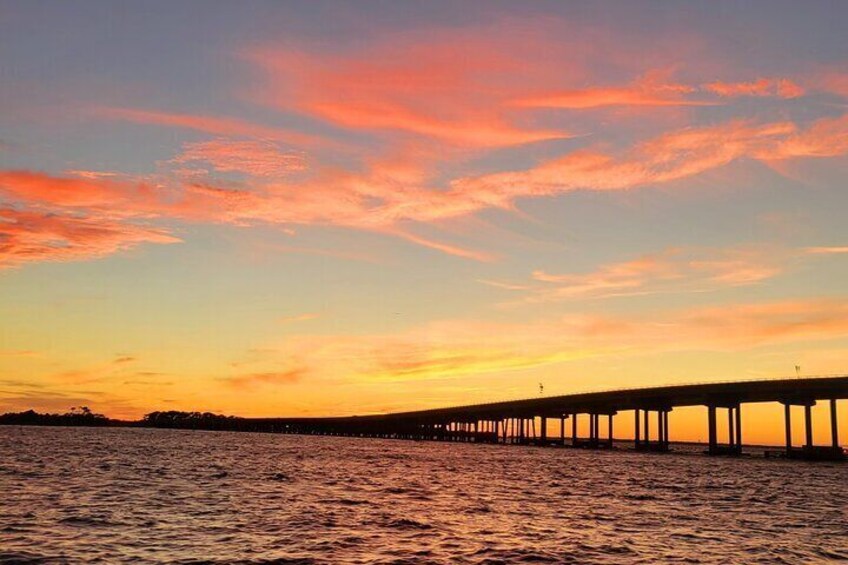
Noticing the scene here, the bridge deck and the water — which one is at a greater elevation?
the bridge deck

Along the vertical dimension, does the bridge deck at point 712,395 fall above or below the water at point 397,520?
above

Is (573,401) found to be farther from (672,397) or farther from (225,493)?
(225,493)

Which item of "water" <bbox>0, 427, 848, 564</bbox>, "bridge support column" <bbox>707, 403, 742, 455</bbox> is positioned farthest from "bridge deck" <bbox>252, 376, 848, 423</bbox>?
"water" <bbox>0, 427, 848, 564</bbox>

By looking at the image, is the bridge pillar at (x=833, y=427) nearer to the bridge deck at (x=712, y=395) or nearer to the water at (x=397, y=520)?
the bridge deck at (x=712, y=395)

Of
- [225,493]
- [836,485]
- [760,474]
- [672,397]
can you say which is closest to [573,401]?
[672,397]

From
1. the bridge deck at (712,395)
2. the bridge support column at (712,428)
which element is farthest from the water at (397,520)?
the bridge support column at (712,428)

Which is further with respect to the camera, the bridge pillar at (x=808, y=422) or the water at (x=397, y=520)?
the bridge pillar at (x=808, y=422)

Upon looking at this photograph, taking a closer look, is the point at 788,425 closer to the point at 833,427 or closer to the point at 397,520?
the point at 833,427

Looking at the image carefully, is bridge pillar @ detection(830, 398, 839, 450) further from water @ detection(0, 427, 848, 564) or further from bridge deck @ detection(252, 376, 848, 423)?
water @ detection(0, 427, 848, 564)

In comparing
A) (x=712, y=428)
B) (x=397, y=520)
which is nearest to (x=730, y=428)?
(x=712, y=428)

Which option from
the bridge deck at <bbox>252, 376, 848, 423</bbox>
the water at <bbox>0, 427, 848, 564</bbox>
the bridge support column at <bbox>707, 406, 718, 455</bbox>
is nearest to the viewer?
the water at <bbox>0, 427, 848, 564</bbox>

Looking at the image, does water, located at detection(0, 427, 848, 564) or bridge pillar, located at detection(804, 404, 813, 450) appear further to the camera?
bridge pillar, located at detection(804, 404, 813, 450)

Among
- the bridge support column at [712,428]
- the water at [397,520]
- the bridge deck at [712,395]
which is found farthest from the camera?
the bridge support column at [712,428]

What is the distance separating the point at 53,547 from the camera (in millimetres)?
29531
